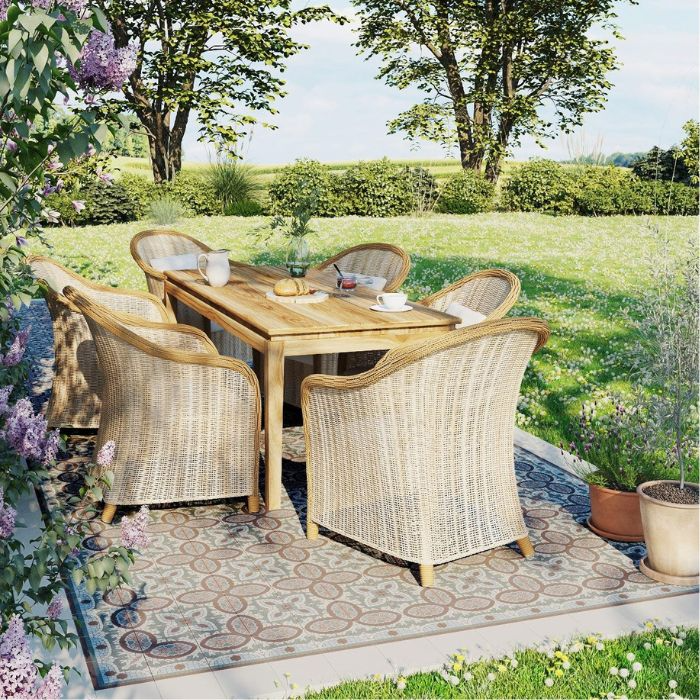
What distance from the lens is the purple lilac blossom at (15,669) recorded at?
6.28ft

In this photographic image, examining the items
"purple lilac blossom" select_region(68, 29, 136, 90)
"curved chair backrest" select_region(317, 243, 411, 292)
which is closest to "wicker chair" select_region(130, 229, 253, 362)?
"curved chair backrest" select_region(317, 243, 411, 292)

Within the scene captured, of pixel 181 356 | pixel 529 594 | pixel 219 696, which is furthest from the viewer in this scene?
pixel 181 356

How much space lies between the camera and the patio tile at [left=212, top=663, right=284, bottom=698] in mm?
2908

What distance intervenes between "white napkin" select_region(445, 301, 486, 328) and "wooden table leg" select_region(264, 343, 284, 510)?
41.0 inches

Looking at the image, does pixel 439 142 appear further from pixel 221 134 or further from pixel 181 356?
pixel 181 356

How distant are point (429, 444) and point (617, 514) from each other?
1.08 meters

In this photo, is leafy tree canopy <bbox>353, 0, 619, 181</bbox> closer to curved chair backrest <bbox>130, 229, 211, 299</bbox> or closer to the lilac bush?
curved chair backrest <bbox>130, 229, 211, 299</bbox>

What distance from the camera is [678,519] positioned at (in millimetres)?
3654

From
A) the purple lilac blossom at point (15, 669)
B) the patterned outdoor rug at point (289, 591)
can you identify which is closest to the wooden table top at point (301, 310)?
the patterned outdoor rug at point (289, 591)

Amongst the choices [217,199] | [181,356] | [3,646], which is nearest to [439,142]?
[217,199]

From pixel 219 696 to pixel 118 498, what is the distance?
1530mm

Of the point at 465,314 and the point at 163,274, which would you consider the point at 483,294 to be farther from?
the point at 163,274

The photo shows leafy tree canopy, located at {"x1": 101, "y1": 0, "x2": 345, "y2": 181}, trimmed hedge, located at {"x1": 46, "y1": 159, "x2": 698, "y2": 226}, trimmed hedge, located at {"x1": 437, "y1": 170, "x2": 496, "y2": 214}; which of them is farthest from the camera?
leafy tree canopy, located at {"x1": 101, "y1": 0, "x2": 345, "y2": 181}

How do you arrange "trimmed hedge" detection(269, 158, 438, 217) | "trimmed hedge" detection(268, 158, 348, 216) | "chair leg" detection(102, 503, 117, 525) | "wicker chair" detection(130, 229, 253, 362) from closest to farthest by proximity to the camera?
"chair leg" detection(102, 503, 117, 525) < "wicker chair" detection(130, 229, 253, 362) < "trimmed hedge" detection(268, 158, 348, 216) < "trimmed hedge" detection(269, 158, 438, 217)
